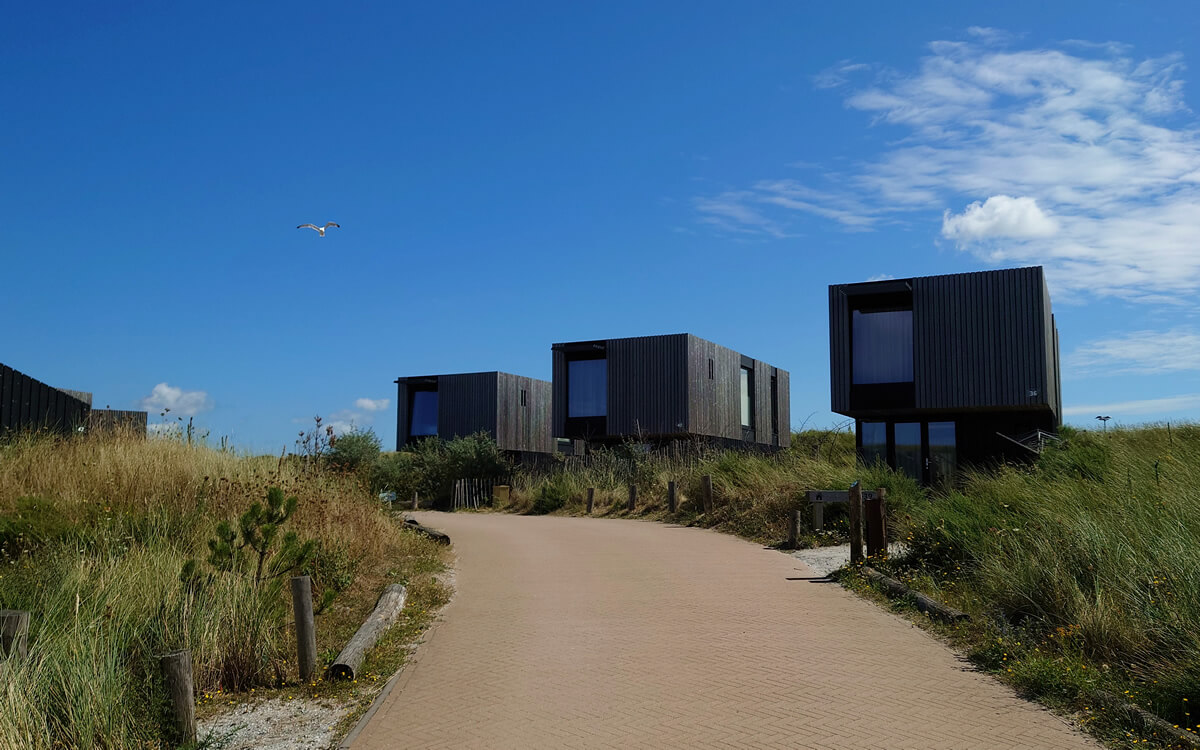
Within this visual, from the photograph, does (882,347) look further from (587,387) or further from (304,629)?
(304,629)

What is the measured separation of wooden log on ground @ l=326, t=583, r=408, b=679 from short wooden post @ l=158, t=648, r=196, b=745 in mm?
1596

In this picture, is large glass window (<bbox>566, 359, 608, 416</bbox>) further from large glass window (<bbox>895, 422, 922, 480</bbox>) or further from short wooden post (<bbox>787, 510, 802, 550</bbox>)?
short wooden post (<bbox>787, 510, 802, 550</bbox>)

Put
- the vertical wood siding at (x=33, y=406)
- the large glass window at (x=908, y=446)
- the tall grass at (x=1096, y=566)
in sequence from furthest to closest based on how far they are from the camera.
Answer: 1. the large glass window at (x=908, y=446)
2. the vertical wood siding at (x=33, y=406)
3. the tall grass at (x=1096, y=566)

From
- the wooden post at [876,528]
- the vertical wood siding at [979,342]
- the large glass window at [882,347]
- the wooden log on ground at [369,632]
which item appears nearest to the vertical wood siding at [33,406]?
the wooden log on ground at [369,632]

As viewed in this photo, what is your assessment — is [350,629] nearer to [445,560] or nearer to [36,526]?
[36,526]

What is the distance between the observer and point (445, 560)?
14.8 meters

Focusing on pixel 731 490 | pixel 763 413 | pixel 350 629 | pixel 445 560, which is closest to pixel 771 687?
pixel 350 629

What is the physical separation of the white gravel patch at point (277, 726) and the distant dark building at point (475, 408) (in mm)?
34706

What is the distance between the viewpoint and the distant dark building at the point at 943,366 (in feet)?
82.5

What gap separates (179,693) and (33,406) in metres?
16.5

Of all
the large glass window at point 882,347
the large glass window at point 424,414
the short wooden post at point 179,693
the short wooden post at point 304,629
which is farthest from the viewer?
the large glass window at point 424,414

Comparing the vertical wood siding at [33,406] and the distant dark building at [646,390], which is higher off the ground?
the distant dark building at [646,390]

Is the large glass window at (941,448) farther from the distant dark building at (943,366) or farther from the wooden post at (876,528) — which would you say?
the wooden post at (876,528)

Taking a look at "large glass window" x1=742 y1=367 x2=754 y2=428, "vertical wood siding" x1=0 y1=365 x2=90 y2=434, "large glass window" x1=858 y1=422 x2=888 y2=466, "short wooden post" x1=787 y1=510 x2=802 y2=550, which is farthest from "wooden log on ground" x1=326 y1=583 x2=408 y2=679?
"large glass window" x1=742 y1=367 x2=754 y2=428
